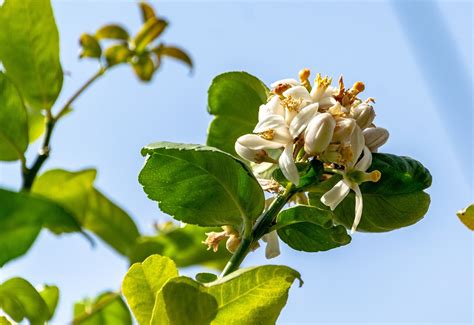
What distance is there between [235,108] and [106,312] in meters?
0.50

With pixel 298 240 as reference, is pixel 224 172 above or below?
above

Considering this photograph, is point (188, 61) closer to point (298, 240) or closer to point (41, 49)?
point (41, 49)

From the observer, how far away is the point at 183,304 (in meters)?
0.85

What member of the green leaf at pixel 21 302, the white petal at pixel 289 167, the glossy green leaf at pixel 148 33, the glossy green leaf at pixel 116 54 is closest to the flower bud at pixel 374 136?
the white petal at pixel 289 167

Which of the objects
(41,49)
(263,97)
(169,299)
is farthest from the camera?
(41,49)

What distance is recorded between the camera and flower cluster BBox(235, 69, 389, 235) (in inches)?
38.3

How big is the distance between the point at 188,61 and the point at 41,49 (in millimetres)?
681

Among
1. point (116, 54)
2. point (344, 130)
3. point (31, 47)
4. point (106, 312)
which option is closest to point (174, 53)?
point (116, 54)

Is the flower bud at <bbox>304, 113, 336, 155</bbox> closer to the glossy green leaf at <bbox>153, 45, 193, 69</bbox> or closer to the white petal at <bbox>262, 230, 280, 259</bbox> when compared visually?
the white petal at <bbox>262, 230, 280, 259</bbox>

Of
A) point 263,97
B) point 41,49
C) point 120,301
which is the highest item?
point 41,49

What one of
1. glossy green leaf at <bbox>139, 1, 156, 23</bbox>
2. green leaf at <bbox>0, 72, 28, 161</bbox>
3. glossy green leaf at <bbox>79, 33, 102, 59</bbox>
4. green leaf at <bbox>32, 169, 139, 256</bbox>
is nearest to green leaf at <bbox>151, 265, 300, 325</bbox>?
green leaf at <bbox>0, 72, 28, 161</bbox>

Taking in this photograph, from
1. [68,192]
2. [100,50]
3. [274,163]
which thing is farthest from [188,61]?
[274,163]

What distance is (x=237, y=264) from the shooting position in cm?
92

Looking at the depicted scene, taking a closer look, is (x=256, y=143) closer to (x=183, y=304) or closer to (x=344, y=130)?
(x=344, y=130)
